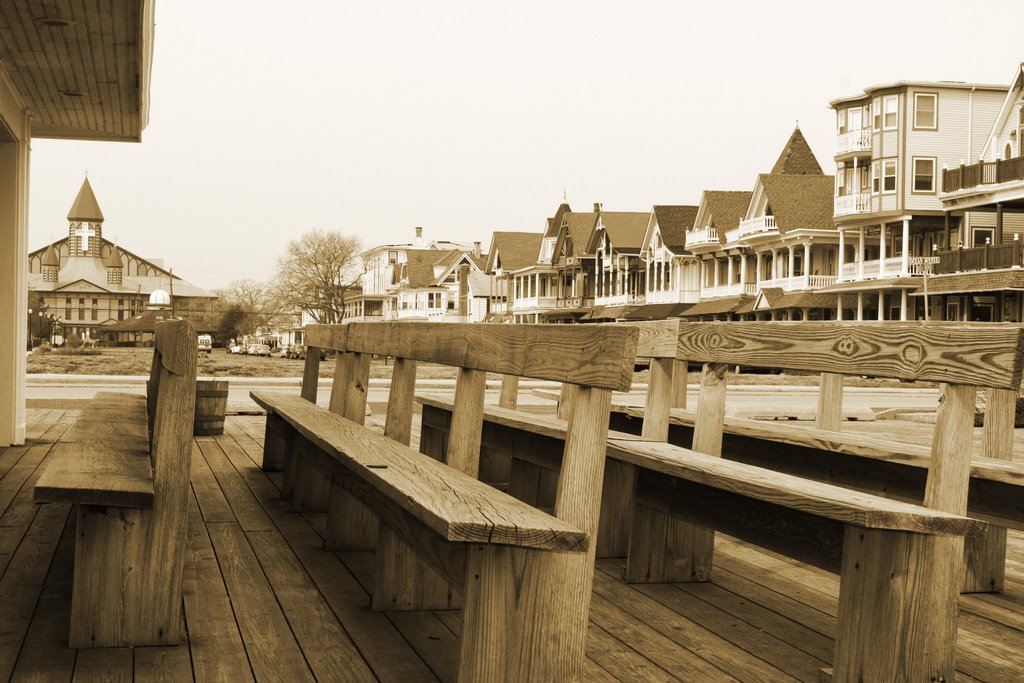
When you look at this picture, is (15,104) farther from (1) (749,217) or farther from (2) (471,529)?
(1) (749,217)

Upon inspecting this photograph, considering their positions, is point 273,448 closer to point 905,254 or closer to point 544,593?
point 544,593

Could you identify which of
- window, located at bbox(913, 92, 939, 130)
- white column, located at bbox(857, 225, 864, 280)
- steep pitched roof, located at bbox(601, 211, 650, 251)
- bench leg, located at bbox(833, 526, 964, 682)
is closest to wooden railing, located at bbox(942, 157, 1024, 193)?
window, located at bbox(913, 92, 939, 130)

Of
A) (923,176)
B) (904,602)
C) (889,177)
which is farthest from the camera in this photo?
(889,177)

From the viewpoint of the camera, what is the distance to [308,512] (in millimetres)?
6543

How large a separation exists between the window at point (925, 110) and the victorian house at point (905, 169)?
0.13ft

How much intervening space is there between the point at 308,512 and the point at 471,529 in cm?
403

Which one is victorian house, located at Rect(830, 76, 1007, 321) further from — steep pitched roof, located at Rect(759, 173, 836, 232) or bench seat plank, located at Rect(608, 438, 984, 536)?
bench seat plank, located at Rect(608, 438, 984, 536)

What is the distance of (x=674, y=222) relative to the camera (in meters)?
61.2

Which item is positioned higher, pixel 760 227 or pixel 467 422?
pixel 760 227

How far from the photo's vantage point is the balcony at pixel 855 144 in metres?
45.2

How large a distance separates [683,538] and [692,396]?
715 inches

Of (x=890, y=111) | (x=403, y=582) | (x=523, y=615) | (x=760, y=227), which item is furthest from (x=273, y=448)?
(x=760, y=227)

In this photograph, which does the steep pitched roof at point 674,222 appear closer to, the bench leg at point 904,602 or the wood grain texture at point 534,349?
the wood grain texture at point 534,349

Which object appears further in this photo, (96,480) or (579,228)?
(579,228)
